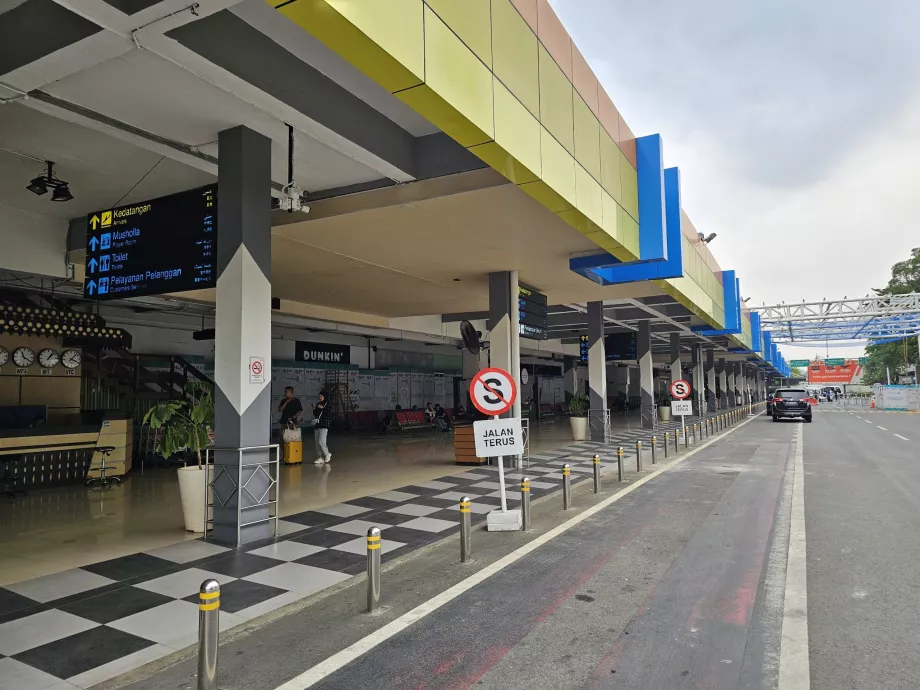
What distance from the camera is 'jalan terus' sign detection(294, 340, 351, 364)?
21.8 m

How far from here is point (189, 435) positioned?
7348 millimetres

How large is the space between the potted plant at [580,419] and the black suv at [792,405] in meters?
14.4

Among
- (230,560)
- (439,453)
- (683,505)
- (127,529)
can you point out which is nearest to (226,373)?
(230,560)

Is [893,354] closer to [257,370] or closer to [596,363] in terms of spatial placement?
[596,363]

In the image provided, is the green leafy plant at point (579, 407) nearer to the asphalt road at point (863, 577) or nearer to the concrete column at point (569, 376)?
the asphalt road at point (863, 577)

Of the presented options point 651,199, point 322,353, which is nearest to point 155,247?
point 651,199

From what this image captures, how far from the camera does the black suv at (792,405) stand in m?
29.2

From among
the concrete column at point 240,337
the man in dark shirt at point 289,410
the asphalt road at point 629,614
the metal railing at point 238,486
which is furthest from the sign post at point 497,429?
the man in dark shirt at point 289,410

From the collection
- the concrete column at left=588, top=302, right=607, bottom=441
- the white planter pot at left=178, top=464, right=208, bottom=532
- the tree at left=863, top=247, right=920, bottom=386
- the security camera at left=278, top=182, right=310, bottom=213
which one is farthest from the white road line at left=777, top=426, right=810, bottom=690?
the tree at left=863, top=247, right=920, bottom=386

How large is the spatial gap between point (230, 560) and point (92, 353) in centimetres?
1136

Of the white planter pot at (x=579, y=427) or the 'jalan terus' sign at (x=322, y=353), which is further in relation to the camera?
the 'jalan terus' sign at (x=322, y=353)

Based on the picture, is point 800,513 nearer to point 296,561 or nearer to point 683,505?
point 683,505

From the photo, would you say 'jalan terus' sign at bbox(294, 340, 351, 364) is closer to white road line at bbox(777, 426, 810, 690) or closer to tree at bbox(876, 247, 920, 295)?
white road line at bbox(777, 426, 810, 690)

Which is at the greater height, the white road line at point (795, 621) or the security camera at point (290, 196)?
the security camera at point (290, 196)
